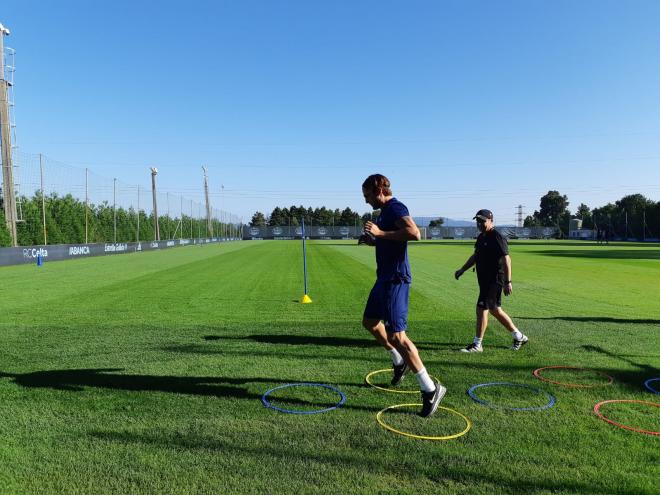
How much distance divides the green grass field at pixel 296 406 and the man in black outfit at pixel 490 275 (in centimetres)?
38

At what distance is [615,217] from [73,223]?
87.7 metres

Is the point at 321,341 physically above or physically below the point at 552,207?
below

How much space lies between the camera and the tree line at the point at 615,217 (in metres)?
77.9

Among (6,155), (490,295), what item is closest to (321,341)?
(490,295)

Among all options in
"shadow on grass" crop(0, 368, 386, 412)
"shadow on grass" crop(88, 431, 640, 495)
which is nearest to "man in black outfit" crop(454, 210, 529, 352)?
"shadow on grass" crop(0, 368, 386, 412)

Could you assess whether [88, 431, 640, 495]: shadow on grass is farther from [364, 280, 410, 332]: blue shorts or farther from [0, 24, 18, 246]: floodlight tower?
[0, 24, 18, 246]: floodlight tower

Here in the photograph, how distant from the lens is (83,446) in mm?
3936

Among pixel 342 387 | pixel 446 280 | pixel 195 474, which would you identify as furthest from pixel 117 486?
pixel 446 280

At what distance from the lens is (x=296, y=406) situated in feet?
15.8

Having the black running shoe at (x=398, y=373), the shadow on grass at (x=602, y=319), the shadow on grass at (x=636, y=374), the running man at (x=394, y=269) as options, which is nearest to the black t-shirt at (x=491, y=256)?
the shadow on grass at (x=636, y=374)

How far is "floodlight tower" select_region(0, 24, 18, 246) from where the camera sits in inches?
1106

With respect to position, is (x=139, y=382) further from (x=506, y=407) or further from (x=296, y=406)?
(x=506, y=407)

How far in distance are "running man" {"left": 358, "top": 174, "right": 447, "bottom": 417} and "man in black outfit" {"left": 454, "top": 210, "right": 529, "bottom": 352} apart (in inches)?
98.9

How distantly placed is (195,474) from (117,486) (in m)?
0.52
